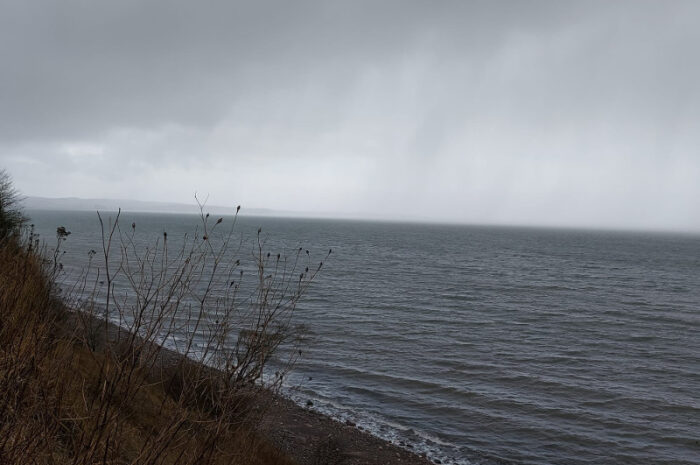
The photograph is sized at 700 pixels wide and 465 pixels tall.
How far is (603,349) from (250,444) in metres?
21.6

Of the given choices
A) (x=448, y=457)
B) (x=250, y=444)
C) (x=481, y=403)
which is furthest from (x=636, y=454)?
(x=250, y=444)

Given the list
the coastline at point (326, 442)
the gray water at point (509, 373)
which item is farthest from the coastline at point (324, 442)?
the gray water at point (509, 373)

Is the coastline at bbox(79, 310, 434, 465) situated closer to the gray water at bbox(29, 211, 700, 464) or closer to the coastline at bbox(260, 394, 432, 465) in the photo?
the coastline at bbox(260, 394, 432, 465)

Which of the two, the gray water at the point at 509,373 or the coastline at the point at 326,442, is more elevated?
the coastline at the point at 326,442

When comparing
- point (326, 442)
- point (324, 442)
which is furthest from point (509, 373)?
point (324, 442)

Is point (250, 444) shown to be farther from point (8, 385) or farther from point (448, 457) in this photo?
point (448, 457)

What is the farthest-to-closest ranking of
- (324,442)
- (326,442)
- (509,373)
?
(509,373) < (326,442) < (324,442)

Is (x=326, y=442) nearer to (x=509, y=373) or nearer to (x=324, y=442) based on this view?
(x=324, y=442)

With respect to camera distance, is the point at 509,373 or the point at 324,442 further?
the point at 509,373

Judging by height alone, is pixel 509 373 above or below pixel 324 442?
below

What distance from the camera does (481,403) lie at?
48.4 ft

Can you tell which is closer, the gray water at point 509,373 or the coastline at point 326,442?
the coastline at point 326,442

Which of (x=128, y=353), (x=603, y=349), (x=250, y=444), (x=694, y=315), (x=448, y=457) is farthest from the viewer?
(x=694, y=315)

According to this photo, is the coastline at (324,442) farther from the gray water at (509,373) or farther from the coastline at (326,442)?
the gray water at (509,373)
